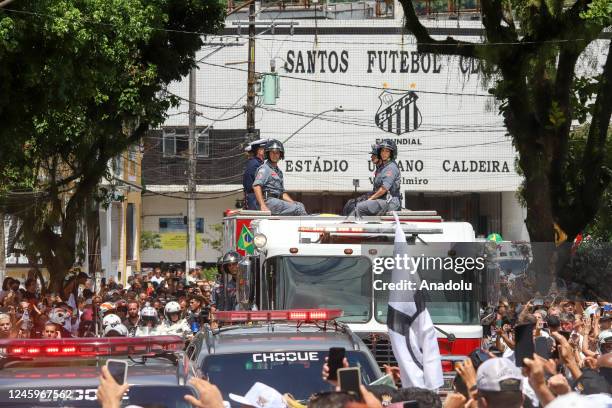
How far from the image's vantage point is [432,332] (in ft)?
30.7

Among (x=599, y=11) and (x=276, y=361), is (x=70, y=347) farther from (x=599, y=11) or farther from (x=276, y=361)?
(x=599, y=11)

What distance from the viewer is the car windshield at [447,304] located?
13.4 metres

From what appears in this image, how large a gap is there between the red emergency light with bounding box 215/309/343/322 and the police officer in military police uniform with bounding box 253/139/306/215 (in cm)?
465

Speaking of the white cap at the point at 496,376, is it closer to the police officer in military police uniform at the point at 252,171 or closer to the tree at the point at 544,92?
the police officer in military police uniform at the point at 252,171

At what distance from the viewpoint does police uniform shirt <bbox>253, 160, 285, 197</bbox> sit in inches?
629

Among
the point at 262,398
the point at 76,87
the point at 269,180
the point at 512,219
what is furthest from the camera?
the point at 512,219

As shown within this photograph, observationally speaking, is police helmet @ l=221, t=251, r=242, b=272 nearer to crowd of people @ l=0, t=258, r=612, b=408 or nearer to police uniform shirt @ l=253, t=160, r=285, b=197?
crowd of people @ l=0, t=258, r=612, b=408

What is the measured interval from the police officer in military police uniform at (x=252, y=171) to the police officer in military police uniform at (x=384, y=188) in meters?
1.68

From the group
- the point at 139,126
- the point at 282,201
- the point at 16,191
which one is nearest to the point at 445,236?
the point at 282,201

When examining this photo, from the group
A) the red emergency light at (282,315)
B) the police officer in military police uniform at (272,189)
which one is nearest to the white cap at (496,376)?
the red emergency light at (282,315)

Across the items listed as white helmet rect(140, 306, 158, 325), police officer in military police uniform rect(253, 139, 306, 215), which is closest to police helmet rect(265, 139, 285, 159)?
police officer in military police uniform rect(253, 139, 306, 215)

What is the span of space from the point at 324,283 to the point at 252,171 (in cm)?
367

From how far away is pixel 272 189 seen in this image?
52.9 feet

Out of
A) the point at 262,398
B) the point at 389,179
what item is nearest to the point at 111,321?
the point at 389,179
